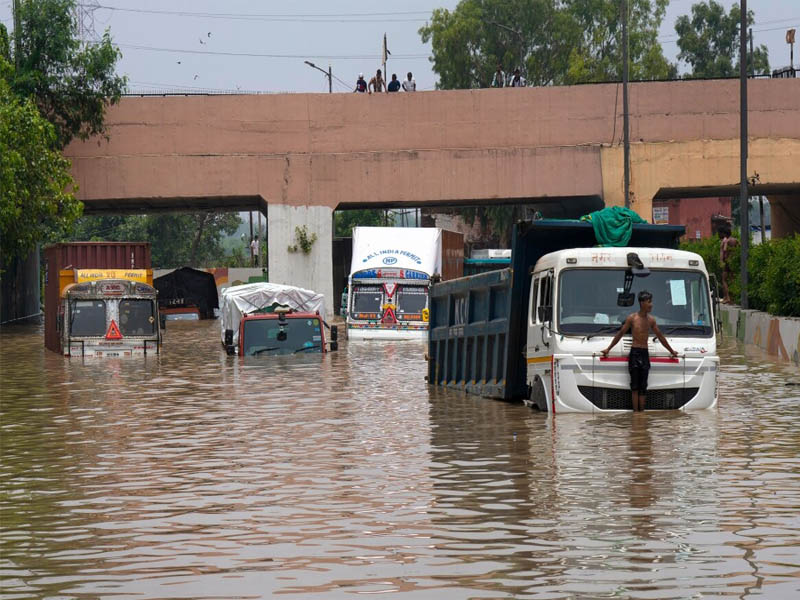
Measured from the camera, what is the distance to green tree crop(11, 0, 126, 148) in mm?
55844

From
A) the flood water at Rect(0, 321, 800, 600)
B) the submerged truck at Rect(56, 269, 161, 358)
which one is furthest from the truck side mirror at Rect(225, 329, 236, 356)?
the flood water at Rect(0, 321, 800, 600)

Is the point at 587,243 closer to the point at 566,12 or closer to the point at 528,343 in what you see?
the point at 528,343

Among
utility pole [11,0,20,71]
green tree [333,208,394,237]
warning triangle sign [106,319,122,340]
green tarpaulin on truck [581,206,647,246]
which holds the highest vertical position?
utility pole [11,0,20,71]

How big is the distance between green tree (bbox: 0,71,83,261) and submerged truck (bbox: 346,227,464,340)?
11.5 m

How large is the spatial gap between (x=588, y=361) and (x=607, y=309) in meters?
0.86

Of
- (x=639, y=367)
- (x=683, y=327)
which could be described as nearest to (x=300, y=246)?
(x=683, y=327)

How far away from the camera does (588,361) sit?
Result: 61.5 ft

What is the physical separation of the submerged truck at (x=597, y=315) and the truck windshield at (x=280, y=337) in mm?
14138

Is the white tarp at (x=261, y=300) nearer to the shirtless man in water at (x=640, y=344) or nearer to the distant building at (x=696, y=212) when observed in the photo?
the shirtless man in water at (x=640, y=344)

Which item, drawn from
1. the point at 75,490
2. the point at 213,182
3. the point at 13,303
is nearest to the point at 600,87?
the point at 213,182

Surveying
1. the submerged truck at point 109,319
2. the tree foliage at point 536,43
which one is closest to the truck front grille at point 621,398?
the submerged truck at point 109,319

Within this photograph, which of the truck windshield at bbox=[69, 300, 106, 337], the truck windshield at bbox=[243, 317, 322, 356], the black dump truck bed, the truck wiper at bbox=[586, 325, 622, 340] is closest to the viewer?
the truck wiper at bbox=[586, 325, 622, 340]

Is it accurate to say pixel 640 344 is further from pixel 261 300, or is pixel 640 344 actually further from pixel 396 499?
pixel 261 300

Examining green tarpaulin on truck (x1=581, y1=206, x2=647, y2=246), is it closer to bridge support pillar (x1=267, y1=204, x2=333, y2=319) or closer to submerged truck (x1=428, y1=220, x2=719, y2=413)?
submerged truck (x1=428, y1=220, x2=719, y2=413)
